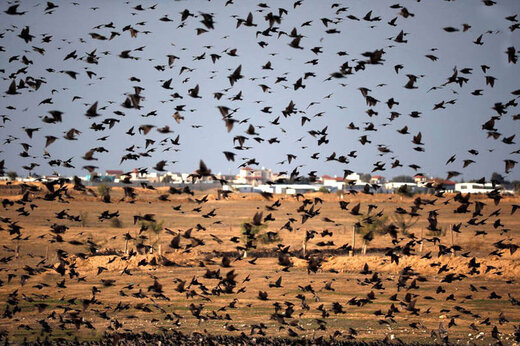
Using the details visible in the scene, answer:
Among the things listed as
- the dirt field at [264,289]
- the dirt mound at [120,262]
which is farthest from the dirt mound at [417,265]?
the dirt mound at [120,262]

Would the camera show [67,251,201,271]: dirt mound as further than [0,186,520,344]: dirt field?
Yes

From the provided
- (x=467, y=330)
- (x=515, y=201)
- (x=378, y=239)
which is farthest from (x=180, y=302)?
(x=515, y=201)

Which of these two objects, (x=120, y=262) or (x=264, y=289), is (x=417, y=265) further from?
(x=120, y=262)

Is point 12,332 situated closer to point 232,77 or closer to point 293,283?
point 232,77

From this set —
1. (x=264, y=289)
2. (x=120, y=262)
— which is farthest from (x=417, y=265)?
(x=120, y=262)

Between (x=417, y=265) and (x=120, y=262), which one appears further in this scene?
(x=120, y=262)

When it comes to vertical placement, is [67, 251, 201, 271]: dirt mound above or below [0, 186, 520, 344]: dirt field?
below

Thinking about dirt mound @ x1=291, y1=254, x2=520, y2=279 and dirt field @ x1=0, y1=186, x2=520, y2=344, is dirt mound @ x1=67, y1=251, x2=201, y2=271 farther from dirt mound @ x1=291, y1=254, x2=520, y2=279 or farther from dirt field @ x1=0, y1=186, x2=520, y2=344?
dirt mound @ x1=291, y1=254, x2=520, y2=279

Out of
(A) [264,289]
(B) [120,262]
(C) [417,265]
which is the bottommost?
(B) [120,262]

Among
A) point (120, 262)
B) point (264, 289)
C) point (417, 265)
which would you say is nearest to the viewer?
point (264, 289)

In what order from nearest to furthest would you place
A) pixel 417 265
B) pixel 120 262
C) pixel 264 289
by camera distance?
pixel 264 289 → pixel 417 265 → pixel 120 262

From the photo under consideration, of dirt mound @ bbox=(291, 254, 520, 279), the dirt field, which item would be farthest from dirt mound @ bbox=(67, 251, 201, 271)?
dirt mound @ bbox=(291, 254, 520, 279)
